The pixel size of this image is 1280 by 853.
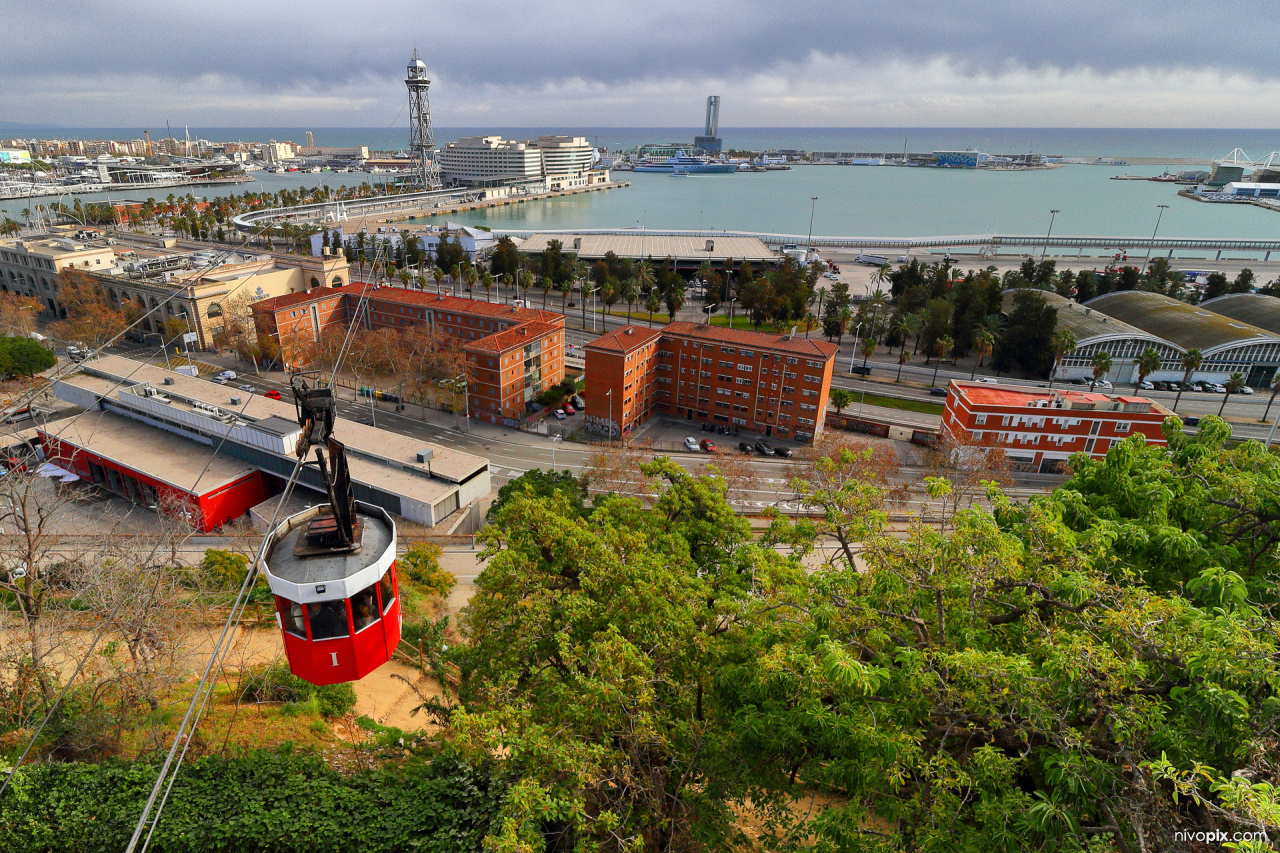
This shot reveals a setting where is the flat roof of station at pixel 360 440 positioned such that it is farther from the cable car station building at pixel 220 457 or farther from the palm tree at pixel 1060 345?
the palm tree at pixel 1060 345

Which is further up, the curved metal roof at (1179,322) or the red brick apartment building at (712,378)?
the curved metal roof at (1179,322)

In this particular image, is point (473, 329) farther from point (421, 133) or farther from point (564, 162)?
point (564, 162)

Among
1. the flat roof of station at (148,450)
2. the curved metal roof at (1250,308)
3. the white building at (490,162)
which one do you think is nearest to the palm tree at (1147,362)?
the curved metal roof at (1250,308)

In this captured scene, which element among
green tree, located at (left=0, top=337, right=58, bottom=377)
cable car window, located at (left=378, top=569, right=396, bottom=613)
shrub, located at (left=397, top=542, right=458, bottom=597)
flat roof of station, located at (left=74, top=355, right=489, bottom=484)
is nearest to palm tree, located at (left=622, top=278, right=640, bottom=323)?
flat roof of station, located at (left=74, top=355, right=489, bottom=484)

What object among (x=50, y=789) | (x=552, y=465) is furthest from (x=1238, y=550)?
(x=552, y=465)

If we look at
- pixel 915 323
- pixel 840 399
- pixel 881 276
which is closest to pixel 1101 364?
pixel 915 323

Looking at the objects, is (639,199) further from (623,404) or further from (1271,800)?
(1271,800)
